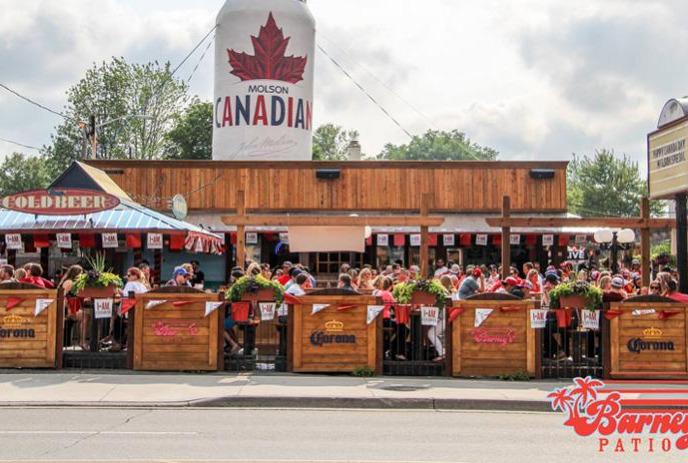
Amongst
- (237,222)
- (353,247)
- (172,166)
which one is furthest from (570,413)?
(172,166)

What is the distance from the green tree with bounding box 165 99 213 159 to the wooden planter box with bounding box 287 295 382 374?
55.8m

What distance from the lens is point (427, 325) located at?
1445 cm

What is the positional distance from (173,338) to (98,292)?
164 centimetres

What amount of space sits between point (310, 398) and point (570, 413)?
3.63 m

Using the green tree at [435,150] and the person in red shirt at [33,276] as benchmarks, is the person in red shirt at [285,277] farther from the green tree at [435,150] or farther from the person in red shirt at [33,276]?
the green tree at [435,150]

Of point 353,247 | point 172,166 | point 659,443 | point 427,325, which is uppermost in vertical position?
point 172,166

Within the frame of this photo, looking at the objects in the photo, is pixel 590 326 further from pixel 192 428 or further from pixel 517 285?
pixel 192 428

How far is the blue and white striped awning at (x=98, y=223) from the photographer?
Result: 834 inches

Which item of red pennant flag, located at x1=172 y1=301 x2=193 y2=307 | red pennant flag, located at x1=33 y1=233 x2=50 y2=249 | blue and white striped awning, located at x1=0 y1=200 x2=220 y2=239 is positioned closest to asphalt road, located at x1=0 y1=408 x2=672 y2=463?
red pennant flag, located at x1=172 y1=301 x2=193 y2=307

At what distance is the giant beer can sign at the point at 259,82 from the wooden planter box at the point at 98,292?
72.7 feet

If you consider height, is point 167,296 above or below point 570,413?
above

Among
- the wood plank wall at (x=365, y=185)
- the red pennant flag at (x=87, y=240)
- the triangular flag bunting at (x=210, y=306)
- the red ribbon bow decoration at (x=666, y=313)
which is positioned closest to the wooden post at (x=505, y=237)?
the red ribbon bow decoration at (x=666, y=313)

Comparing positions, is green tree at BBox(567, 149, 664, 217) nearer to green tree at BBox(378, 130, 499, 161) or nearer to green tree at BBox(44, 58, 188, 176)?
green tree at BBox(44, 58, 188, 176)

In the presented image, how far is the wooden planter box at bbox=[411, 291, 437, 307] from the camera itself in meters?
14.3
